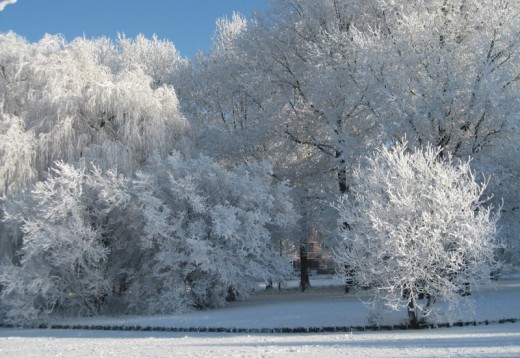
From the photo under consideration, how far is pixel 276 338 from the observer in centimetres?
1302

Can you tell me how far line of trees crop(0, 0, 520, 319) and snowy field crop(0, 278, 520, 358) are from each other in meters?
1.58

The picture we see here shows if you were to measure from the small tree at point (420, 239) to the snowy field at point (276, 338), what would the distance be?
98 centimetres

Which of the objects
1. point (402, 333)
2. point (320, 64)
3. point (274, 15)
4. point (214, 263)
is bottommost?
point (402, 333)

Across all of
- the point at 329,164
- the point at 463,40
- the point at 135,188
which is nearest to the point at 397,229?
the point at 135,188

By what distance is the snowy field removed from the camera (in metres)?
10.3

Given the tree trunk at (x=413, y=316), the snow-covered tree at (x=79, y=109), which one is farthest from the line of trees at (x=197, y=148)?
the tree trunk at (x=413, y=316)

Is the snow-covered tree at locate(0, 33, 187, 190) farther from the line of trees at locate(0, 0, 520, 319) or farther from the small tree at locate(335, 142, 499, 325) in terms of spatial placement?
the small tree at locate(335, 142, 499, 325)

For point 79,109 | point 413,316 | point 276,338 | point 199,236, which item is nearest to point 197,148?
point 79,109

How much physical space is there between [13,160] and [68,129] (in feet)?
7.27

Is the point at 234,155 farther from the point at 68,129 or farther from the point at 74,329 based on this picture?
the point at 74,329

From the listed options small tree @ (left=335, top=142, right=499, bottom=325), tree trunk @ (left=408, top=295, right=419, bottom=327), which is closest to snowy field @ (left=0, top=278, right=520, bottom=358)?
tree trunk @ (left=408, top=295, right=419, bottom=327)

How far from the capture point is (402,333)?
42.9ft

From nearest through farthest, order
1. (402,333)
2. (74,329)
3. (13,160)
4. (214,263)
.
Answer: (402,333)
(74,329)
(214,263)
(13,160)

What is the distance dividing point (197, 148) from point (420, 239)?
42.5ft
